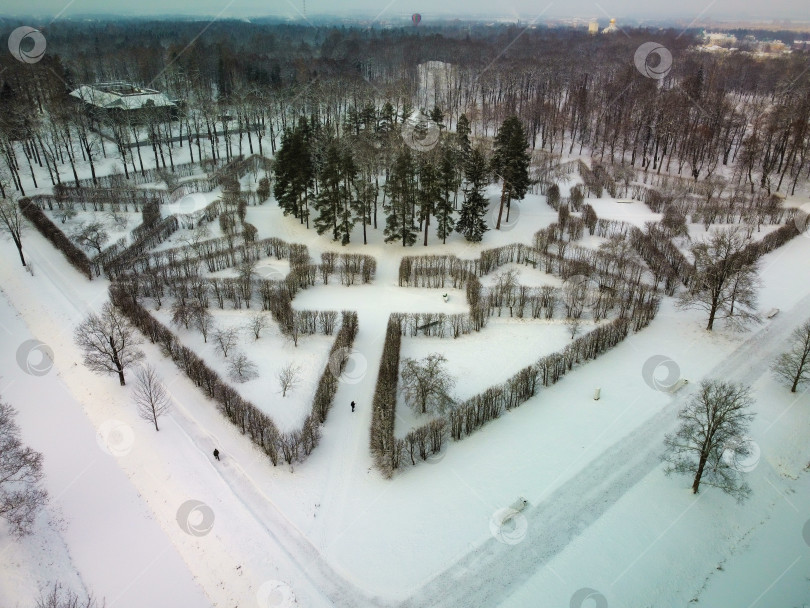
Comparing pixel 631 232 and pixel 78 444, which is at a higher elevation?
pixel 631 232

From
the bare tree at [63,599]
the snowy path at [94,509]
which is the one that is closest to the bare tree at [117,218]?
the snowy path at [94,509]

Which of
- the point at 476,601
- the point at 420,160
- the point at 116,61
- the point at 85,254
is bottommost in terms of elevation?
the point at 476,601

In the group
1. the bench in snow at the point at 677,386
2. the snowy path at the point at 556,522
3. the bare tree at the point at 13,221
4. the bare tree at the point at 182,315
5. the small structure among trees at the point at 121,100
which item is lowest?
the snowy path at the point at 556,522

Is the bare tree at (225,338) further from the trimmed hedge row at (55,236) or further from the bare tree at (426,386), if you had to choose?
the trimmed hedge row at (55,236)

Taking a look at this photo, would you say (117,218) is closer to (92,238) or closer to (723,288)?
(92,238)

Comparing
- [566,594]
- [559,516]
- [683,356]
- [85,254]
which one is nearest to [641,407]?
[683,356]

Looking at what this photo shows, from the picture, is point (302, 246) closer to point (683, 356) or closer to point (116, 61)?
point (683, 356)

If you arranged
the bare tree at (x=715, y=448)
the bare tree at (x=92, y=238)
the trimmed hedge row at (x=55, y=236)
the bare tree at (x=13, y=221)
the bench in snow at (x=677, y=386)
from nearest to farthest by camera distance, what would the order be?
the bare tree at (x=715, y=448), the bench in snow at (x=677, y=386), the trimmed hedge row at (x=55, y=236), the bare tree at (x=13, y=221), the bare tree at (x=92, y=238)
